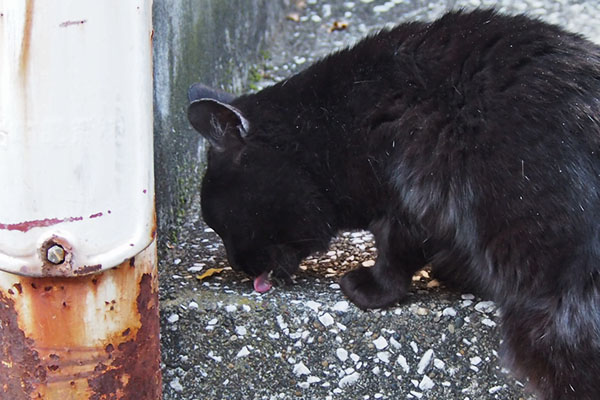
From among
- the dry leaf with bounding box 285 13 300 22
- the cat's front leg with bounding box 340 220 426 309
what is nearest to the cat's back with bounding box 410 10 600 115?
the cat's front leg with bounding box 340 220 426 309

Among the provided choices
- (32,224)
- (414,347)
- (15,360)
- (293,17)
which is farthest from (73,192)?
(293,17)

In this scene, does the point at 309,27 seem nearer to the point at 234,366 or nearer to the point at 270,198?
the point at 270,198

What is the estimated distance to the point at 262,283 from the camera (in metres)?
2.41

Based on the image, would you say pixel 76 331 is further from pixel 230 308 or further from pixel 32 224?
pixel 230 308

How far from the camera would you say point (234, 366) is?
2.26 m

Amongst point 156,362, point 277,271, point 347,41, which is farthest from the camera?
point 347,41

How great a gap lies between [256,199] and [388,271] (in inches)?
15.9

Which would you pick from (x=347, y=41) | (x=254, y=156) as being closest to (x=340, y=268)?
(x=254, y=156)

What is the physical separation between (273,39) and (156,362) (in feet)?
7.93

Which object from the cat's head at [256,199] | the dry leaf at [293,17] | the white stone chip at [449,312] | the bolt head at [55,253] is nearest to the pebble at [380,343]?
the white stone chip at [449,312]

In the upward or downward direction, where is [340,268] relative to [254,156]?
downward

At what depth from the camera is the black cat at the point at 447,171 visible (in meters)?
2.00

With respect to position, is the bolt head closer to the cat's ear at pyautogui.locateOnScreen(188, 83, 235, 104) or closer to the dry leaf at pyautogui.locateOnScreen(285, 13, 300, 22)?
the cat's ear at pyautogui.locateOnScreen(188, 83, 235, 104)

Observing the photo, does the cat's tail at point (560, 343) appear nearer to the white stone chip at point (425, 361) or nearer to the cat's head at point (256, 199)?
the white stone chip at point (425, 361)
